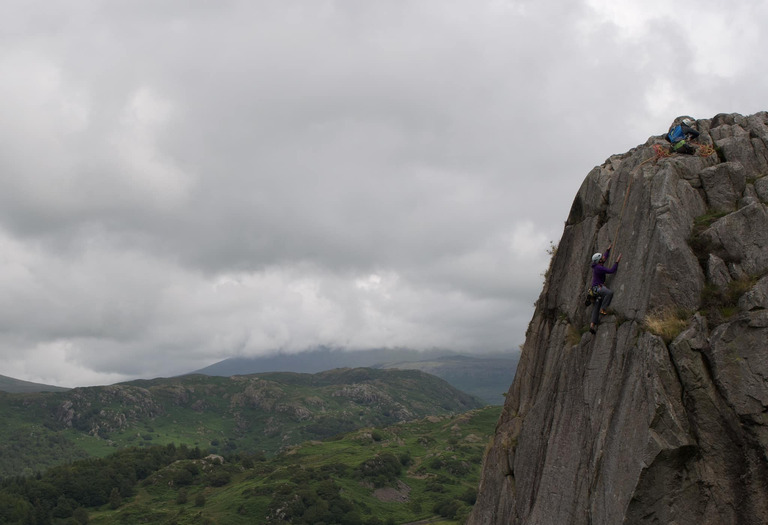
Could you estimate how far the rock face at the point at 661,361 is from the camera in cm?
2144

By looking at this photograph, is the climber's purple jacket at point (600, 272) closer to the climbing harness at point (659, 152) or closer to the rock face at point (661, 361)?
the rock face at point (661, 361)

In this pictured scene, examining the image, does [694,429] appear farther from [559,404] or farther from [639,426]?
[559,404]

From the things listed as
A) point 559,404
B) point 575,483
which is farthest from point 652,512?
point 559,404

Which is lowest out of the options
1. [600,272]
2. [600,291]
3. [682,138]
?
[600,291]

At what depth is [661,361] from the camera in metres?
22.9

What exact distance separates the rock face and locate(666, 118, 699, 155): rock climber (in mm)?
1061

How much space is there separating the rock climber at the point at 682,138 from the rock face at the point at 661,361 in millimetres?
1061

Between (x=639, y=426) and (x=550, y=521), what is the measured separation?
32.6 ft

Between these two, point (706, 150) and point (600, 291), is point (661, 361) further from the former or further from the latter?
point (706, 150)

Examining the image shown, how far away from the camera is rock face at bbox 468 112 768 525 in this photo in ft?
70.3

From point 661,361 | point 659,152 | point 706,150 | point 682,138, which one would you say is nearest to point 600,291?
point 661,361

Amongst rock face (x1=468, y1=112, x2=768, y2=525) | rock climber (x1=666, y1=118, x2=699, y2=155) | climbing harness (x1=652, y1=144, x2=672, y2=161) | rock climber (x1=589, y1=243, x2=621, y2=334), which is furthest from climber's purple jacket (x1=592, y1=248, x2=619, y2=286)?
rock climber (x1=666, y1=118, x2=699, y2=155)

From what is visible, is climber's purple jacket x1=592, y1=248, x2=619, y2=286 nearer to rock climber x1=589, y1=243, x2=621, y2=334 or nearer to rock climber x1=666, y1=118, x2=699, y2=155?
rock climber x1=589, y1=243, x2=621, y2=334

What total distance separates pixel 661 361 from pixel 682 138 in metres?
18.2
